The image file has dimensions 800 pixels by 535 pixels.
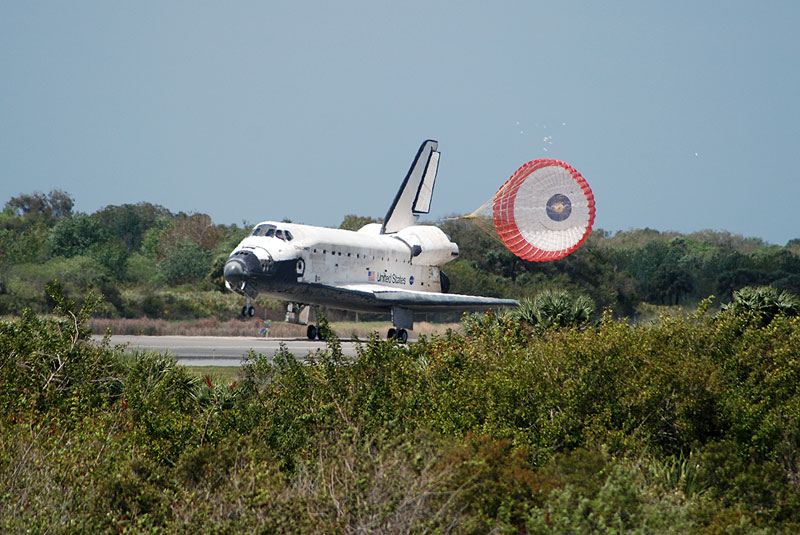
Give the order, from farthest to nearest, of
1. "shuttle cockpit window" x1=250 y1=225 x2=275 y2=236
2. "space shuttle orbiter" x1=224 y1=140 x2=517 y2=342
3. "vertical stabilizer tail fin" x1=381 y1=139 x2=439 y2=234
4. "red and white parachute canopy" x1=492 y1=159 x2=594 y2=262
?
"vertical stabilizer tail fin" x1=381 y1=139 x2=439 y2=234
"shuttle cockpit window" x1=250 y1=225 x2=275 y2=236
"space shuttle orbiter" x1=224 y1=140 x2=517 y2=342
"red and white parachute canopy" x1=492 y1=159 x2=594 y2=262

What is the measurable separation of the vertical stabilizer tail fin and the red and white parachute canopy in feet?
30.0

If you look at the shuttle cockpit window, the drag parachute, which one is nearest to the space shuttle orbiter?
the shuttle cockpit window

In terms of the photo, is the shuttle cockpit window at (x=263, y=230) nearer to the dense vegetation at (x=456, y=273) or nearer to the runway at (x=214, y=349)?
the runway at (x=214, y=349)

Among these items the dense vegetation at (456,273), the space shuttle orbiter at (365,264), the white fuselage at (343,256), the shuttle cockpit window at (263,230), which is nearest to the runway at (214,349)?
the space shuttle orbiter at (365,264)

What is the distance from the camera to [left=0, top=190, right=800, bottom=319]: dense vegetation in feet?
128

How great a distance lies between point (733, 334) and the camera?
1155cm

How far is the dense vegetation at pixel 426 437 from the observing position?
6312 millimetres

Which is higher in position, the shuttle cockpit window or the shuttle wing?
the shuttle cockpit window

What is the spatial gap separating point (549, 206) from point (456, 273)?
73.0ft

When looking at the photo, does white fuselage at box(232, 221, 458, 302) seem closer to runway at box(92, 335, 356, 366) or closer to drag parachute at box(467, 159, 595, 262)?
runway at box(92, 335, 356, 366)

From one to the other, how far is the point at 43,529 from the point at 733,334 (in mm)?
8640

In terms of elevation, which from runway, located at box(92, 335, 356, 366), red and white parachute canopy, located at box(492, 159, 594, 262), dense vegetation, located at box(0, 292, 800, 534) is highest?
red and white parachute canopy, located at box(492, 159, 594, 262)

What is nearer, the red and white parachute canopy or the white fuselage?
the red and white parachute canopy

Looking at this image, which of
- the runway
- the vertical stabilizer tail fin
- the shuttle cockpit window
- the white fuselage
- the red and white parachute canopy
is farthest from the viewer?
the vertical stabilizer tail fin
